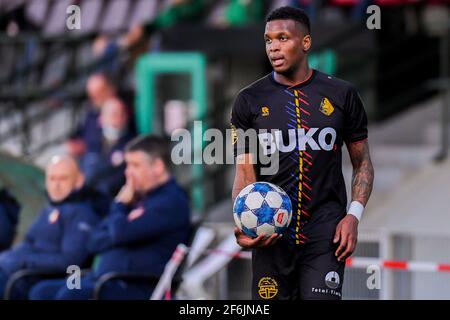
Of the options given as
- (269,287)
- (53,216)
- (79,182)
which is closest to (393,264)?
(79,182)

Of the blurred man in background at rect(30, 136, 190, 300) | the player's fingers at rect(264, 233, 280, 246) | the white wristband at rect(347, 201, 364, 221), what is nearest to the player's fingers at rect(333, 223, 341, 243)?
the white wristband at rect(347, 201, 364, 221)

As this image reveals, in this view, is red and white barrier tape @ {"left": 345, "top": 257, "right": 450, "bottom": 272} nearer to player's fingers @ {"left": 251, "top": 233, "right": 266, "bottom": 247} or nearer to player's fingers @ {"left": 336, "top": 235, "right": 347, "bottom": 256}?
player's fingers @ {"left": 336, "top": 235, "right": 347, "bottom": 256}

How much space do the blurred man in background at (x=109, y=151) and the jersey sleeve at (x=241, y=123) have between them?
442cm

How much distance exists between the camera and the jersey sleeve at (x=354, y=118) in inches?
277

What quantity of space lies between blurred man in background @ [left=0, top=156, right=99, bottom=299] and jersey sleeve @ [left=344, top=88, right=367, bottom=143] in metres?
3.51

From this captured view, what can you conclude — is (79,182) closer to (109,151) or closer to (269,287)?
(109,151)

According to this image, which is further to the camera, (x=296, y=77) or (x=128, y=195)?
(x=128, y=195)

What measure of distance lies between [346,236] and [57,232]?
3.73 m

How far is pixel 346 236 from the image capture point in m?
6.92

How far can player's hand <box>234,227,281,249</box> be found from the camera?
6.82 meters

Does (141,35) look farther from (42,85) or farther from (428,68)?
(428,68)

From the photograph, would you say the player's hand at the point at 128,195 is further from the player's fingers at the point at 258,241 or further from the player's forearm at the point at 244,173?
the player's fingers at the point at 258,241
